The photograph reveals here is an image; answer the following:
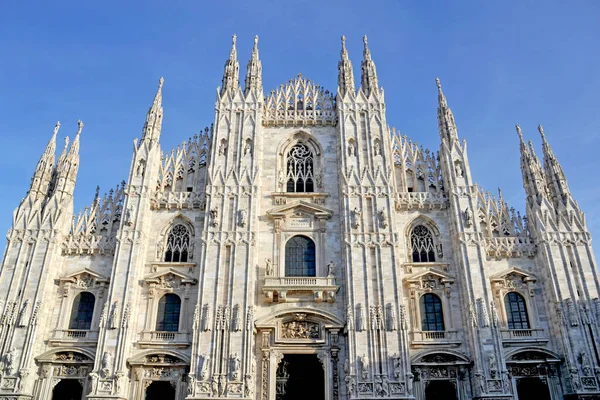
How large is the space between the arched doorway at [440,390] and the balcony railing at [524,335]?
10.8 ft

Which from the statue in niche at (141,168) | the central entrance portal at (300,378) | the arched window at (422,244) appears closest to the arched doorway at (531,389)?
the arched window at (422,244)

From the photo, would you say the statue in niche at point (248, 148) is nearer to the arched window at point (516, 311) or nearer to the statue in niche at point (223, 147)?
the statue in niche at point (223, 147)

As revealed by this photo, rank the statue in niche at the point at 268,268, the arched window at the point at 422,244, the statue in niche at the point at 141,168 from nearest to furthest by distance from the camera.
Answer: the statue in niche at the point at 268,268 < the arched window at the point at 422,244 < the statue in niche at the point at 141,168

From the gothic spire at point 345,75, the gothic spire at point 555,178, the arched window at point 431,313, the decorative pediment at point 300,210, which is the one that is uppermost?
the gothic spire at point 345,75

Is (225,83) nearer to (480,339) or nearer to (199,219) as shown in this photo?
(199,219)

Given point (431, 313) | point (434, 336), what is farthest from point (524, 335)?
point (431, 313)

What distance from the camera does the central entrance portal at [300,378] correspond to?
2256 centimetres

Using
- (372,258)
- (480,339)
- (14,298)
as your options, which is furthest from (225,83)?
(480,339)

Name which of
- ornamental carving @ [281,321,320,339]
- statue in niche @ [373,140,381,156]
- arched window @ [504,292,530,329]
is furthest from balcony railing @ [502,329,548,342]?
statue in niche @ [373,140,381,156]

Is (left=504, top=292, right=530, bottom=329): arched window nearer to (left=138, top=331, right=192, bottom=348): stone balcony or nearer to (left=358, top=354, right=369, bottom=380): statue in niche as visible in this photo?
(left=358, top=354, right=369, bottom=380): statue in niche

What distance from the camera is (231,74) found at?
99.6ft

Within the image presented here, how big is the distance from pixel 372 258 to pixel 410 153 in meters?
7.31

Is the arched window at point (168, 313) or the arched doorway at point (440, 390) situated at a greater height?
the arched window at point (168, 313)

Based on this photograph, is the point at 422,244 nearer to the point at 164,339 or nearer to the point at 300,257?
the point at 300,257
